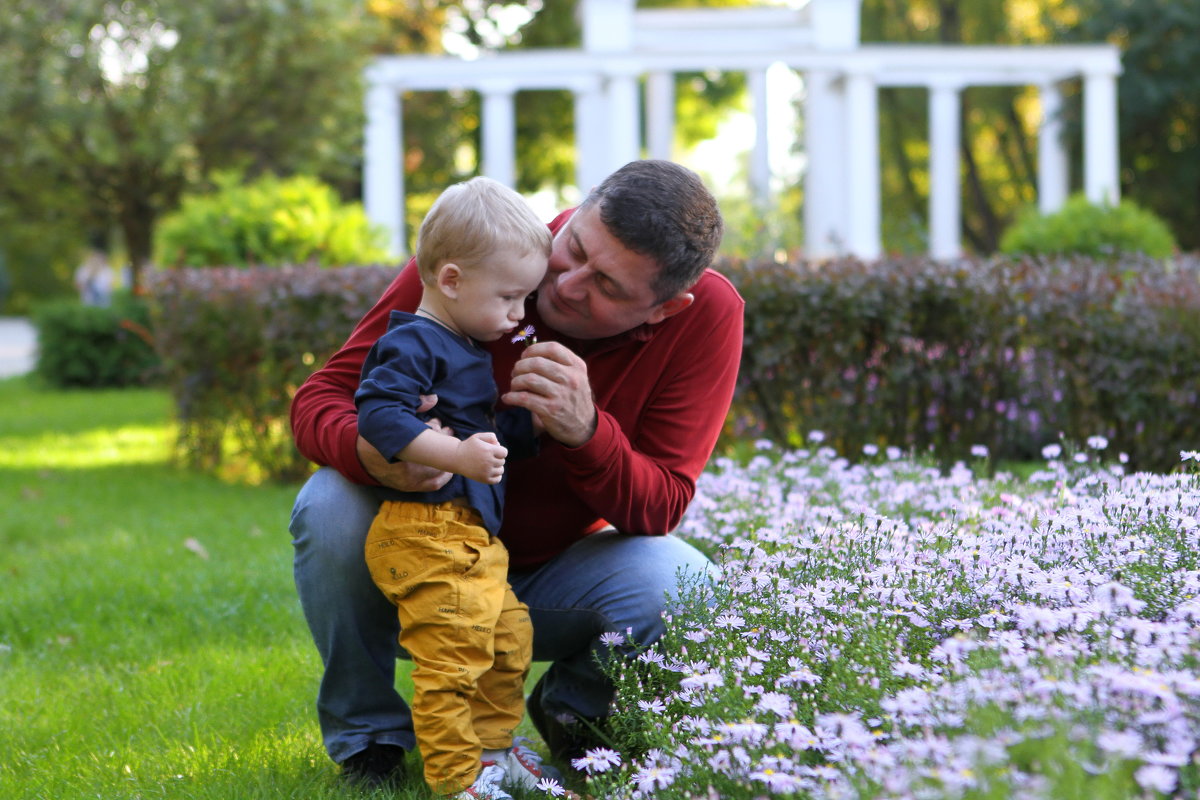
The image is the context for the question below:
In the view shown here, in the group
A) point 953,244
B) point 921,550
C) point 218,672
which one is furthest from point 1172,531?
point 953,244

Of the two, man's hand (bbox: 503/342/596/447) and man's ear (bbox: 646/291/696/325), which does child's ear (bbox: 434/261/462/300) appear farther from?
man's ear (bbox: 646/291/696/325)

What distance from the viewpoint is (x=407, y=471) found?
8.56 feet

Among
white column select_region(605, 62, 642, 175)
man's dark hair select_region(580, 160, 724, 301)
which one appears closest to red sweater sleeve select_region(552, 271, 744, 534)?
man's dark hair select_region(580, 160, 724, 301)

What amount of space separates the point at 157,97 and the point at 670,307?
12.7 metres

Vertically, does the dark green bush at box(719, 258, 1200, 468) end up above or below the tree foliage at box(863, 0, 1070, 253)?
below

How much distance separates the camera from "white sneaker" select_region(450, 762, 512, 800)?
2.60 meters

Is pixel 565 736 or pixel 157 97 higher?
pixel 157 97

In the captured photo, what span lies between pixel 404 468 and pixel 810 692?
37.3 inches

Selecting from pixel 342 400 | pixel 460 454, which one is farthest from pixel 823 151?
pixel 460 454

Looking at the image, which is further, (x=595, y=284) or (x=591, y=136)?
(x=591, y=136)

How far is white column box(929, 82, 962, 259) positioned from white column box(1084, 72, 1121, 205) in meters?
2.05

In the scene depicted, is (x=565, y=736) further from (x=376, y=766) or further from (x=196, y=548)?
(x=196, y=548)

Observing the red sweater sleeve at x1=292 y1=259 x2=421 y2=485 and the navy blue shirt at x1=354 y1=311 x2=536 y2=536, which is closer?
the navy blue shirt at x1=354 y1=311 x2=536 y2=536

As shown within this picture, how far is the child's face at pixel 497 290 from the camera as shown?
8.71 ft
